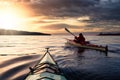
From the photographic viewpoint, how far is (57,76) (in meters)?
11.2

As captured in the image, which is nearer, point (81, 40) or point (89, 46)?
point (89, 46)

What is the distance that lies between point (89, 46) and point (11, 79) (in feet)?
73.8

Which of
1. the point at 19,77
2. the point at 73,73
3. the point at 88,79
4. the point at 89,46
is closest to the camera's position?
the point at 88,79

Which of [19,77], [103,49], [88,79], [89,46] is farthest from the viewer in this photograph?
[89,46]

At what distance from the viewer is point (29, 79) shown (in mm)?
10836

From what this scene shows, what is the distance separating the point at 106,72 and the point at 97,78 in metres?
2.51

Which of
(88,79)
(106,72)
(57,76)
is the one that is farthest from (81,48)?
(57,76)

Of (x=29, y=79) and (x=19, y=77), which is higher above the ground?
(x=29, y=79)

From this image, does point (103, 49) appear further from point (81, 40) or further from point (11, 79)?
point (11, 79)

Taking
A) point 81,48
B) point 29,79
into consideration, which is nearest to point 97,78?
point 29,79

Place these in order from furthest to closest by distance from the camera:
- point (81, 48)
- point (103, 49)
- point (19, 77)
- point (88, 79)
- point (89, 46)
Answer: point (81, 48) → point (89, 46) → point (103, 49) → point (19, 77) → point (88, 79)

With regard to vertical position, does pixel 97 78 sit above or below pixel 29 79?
below

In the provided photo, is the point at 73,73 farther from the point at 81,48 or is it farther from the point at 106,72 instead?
the point at 81,48

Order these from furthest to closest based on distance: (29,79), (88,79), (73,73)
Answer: (73,73) → (88,79) → (29,79)
